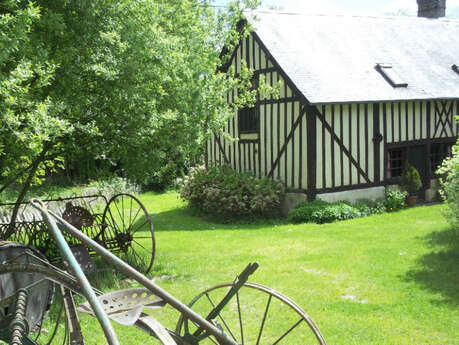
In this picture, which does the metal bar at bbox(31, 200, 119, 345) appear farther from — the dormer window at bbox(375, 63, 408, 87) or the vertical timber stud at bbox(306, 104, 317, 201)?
the dormer window at bbox(375, 63, 408, 87)

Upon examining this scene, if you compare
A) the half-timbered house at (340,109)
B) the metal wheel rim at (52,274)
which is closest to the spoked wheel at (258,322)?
the metal wheel rim at (52,274)

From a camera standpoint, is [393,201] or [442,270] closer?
[442,270]

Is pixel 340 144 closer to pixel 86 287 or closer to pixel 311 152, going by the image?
pixel 311 152

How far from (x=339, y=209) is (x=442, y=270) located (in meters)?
5.38

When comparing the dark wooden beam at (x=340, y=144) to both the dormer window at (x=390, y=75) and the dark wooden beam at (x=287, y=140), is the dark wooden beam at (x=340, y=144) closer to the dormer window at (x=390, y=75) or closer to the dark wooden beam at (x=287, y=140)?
the dark wooden beam at (x=287, y=140)

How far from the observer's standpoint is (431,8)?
68.1 ft

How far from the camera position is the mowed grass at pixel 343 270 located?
18.3 feet

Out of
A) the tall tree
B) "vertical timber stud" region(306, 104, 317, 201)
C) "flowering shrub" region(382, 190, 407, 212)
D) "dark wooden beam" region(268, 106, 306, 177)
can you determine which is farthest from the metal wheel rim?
"flowering shrub" region(382, 190, 407, 212)

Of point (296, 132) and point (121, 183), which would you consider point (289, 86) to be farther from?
point (121, 183)

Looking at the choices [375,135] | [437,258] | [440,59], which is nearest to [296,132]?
[375,135]

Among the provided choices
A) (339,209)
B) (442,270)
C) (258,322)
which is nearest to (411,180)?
(339,209)

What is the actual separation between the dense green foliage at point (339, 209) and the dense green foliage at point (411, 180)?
53cm

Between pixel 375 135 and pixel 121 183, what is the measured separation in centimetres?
904

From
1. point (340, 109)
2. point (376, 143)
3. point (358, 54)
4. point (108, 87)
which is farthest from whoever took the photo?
point (358, 54)
